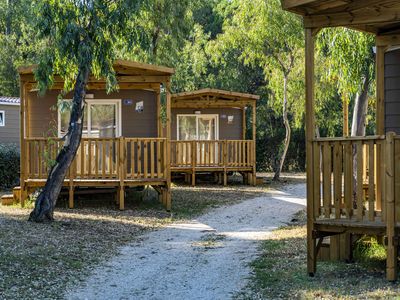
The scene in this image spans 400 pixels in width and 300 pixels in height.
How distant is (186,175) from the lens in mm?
22062

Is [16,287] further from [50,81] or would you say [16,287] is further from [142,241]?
[50,81]

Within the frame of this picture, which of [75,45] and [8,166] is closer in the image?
[75,45]

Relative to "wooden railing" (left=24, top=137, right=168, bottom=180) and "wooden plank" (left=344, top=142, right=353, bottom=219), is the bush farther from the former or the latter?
"wooden plank" (left=344, top=142, right=353, bottom=219)

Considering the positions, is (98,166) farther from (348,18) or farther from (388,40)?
(348,18)

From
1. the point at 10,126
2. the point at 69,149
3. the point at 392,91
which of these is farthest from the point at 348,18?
the point at 10,126

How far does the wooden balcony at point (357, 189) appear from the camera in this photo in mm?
6637

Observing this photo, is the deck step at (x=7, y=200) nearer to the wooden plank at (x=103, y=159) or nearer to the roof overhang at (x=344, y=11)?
the wooden plank at (x=103, y=159)

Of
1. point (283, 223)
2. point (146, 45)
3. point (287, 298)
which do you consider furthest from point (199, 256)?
point (146, 45)

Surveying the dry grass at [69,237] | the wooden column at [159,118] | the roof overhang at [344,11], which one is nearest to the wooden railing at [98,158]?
the dry grass at [69,237]

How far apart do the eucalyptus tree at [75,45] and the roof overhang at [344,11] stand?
4.58 m

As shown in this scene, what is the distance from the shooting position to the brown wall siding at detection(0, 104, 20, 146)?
23.1 metres

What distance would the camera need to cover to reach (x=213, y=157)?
2103 centimetres

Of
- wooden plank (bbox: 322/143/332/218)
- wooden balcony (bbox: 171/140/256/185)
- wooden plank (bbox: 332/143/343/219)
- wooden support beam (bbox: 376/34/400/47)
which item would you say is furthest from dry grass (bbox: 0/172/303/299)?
wooden support beam (bbox: 376/34/400/47)

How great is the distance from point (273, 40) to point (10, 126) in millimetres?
10470
